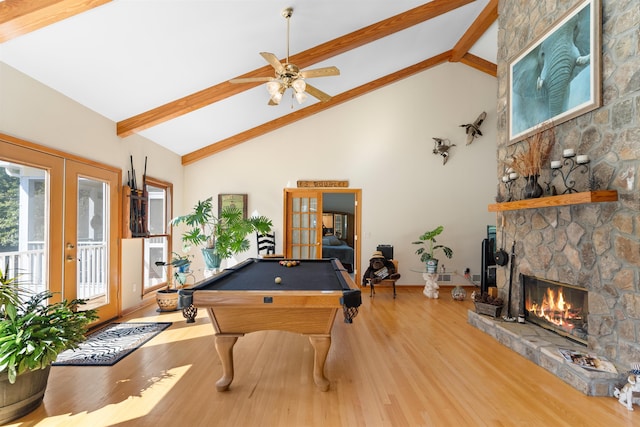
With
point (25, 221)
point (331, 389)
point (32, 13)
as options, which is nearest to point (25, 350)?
point (25, 221)

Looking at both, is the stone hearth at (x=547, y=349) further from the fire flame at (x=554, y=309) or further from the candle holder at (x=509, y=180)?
the candle holder at (x=509, y=180)

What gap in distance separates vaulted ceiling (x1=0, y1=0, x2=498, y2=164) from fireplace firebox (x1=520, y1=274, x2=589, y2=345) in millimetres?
3691

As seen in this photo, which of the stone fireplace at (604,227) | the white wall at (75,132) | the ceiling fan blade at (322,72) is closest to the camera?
the stone fireplace at (604,227)

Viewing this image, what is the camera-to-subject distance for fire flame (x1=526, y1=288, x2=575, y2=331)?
125 inches

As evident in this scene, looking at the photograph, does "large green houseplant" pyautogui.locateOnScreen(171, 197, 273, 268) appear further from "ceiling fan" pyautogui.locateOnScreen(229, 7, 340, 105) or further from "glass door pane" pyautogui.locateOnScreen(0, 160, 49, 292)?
"ceiling fan" pyautogui.locateOnScreen(229, 7, 340, 105)

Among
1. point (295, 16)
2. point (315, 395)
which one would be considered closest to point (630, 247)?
point (315, 395)

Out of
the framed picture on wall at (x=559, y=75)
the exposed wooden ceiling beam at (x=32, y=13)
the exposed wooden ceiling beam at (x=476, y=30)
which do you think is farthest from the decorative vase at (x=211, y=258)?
the exposed wooden ceiling beam at (x=476, y=30)

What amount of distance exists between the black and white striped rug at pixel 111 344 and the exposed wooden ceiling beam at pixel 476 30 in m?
6.30

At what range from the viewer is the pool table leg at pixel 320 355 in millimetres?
2404

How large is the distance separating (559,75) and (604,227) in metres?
1.60

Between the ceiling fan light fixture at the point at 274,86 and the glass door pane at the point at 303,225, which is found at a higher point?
the ceiling fan light fixture at the point at 274,86

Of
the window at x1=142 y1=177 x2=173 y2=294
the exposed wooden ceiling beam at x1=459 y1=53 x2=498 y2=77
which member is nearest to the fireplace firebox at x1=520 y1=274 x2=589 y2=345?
the exposed wooden ceiling beam at x1=459 y1=53 x2=498 y2=77

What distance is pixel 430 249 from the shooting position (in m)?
6.32

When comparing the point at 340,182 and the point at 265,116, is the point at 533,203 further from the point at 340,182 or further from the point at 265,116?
the point at 265,116
